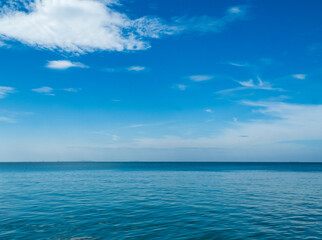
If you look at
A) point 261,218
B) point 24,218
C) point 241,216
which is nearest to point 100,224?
point 24,218

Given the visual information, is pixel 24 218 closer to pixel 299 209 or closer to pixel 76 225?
pixel 76 225

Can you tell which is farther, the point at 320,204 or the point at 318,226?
the point at 320,204

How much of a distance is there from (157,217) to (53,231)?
9.09m

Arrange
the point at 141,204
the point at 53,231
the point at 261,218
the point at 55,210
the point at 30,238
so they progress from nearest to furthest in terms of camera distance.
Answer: the point at 30,238
the point at 53,231
the point at 261,218
the point at 55,210
the point at 141,204

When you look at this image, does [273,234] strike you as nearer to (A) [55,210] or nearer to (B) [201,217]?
(B) [201,217]

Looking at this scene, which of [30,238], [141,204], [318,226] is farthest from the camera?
[141,204]

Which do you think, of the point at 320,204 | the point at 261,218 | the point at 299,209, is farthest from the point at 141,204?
the point at 320,204

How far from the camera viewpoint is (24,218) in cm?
2216

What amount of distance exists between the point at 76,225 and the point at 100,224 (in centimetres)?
194

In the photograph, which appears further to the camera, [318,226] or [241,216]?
[241,216]

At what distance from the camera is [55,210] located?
25.5 meters

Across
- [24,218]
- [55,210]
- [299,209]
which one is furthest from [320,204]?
[24,218]

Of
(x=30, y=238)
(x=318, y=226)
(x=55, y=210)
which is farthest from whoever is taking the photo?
(x=55, y=210)

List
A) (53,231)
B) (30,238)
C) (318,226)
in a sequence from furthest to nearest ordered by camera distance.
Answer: (318,226) → (53,231) → (30,238)
